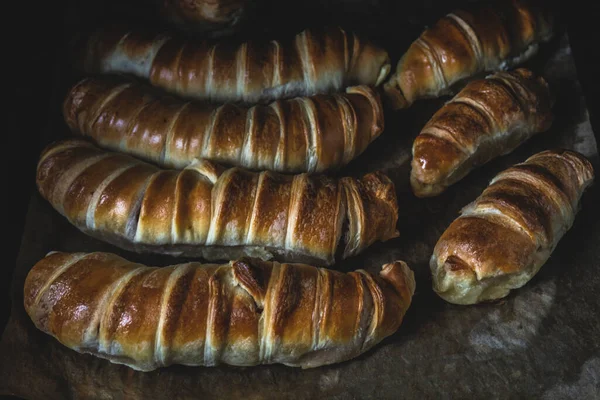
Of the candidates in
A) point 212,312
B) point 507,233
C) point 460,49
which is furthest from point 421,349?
point 460,49

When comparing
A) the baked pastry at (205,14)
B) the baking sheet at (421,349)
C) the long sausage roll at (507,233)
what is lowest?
the baking sheet at (421,349)

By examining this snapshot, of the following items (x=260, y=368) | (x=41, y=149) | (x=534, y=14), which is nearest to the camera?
(x=260, y=368)

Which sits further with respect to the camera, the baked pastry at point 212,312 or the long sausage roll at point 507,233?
the long sausage roll at point 507,233

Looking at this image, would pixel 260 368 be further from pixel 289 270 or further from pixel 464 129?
pixel 464 129

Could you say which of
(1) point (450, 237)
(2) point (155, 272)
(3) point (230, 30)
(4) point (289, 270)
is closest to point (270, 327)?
(4) point (289, 270)

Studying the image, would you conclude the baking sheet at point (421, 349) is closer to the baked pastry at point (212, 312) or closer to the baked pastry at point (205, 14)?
the baked pastry at point (212, 312)

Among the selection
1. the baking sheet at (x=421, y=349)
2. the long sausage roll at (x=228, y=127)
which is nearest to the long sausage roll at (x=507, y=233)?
the baking sheet at (x=421, y=349)

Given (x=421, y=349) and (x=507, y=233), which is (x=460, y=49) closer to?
(x=507, y=233)
